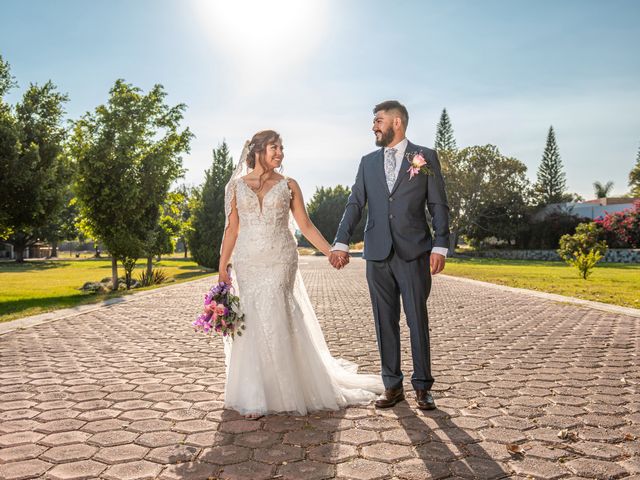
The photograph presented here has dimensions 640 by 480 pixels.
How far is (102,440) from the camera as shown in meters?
3.59

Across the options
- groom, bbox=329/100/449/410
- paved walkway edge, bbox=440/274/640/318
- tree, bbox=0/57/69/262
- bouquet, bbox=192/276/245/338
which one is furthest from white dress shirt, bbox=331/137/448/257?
tree, bbox=0/57/69/262

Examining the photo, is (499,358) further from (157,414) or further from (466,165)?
(466,165)

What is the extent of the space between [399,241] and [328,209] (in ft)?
234

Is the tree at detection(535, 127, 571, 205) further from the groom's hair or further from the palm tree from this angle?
the groom's hair

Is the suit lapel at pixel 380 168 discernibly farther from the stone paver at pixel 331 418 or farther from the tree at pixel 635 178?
the tree at pixel 635 178

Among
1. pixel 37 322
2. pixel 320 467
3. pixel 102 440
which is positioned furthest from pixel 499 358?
pixel 37 322

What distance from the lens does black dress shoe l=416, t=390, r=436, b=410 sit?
4.27 meters

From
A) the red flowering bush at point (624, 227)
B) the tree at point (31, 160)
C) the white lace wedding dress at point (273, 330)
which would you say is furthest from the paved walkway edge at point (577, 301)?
the red flowering bush at point (624, 227)

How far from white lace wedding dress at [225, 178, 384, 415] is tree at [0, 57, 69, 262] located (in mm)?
12852

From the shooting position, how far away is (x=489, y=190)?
2127 inches

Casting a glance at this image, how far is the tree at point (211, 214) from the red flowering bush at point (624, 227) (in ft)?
106

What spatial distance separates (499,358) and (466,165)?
51772mm


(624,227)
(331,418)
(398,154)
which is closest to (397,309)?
(331,418)

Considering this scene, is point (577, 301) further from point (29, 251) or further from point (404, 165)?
point (29, 251)
